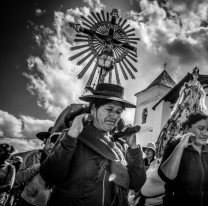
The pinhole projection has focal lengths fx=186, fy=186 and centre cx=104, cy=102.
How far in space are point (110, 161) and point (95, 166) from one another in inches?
Result: 5.8

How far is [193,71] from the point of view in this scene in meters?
4.60

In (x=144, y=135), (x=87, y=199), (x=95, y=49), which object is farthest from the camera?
(x=144, y=135)

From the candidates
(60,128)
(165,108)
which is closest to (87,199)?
(60,128)

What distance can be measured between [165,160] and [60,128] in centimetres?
154

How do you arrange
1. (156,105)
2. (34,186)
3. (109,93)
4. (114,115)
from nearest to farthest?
(114,115)
(109,93)
(34,186)
(156,105)

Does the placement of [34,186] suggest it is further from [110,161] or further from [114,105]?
[114,105]

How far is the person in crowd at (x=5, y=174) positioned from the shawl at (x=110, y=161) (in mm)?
2520

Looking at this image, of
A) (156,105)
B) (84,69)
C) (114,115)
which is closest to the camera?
(114,115)

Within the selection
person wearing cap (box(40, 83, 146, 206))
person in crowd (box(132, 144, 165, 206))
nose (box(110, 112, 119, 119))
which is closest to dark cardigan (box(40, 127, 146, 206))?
person wearing cap (box(40, 83, 146, 206))

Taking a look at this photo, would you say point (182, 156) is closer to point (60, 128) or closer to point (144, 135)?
point (60, 128)

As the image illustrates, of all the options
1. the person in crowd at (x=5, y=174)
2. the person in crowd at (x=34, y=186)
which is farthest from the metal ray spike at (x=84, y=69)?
the person in crowd at (x=5, y=174)

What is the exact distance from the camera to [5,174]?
3496mm

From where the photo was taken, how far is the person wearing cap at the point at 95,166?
5.12ft

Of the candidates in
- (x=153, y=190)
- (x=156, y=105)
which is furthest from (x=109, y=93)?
(x=156, y=105)
